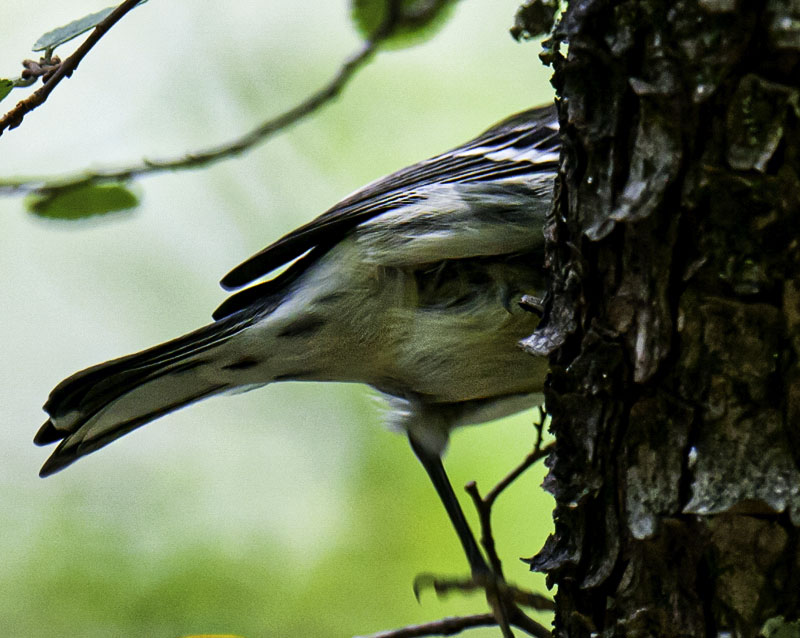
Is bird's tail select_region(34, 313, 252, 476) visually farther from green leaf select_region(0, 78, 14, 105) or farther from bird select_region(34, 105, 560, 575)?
green leaf select_region(0, 78, 14, 105)

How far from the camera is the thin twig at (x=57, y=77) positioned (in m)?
1.44

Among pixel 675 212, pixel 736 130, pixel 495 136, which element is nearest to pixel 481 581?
pixel 675 212

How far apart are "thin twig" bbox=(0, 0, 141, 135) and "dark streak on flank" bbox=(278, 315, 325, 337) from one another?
45.8 inches

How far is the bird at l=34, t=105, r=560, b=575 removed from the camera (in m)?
2.32

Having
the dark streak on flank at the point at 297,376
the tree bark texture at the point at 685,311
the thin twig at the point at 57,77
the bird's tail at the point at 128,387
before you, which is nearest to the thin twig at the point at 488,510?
the tree bark texture at the point at 685,311

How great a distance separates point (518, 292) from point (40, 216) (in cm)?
116

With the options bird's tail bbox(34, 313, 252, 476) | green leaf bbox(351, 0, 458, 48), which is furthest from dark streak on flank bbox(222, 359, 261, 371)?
green leaf bbox(351, 0, 458, 48)

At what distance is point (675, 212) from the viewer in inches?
47.3

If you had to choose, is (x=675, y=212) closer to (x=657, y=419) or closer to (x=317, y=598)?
(x=657, y=419)

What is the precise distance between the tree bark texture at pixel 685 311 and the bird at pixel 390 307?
97 centimetres

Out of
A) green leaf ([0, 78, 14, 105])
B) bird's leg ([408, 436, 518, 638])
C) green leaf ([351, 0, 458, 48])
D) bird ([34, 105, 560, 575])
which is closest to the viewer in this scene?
green leaf ([0, 78, 14, 105])

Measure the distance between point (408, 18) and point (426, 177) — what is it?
33.6 inches

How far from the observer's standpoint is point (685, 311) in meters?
1.21

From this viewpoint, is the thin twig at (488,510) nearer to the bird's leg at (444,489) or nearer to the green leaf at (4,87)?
the bird's leg at (444,489)
